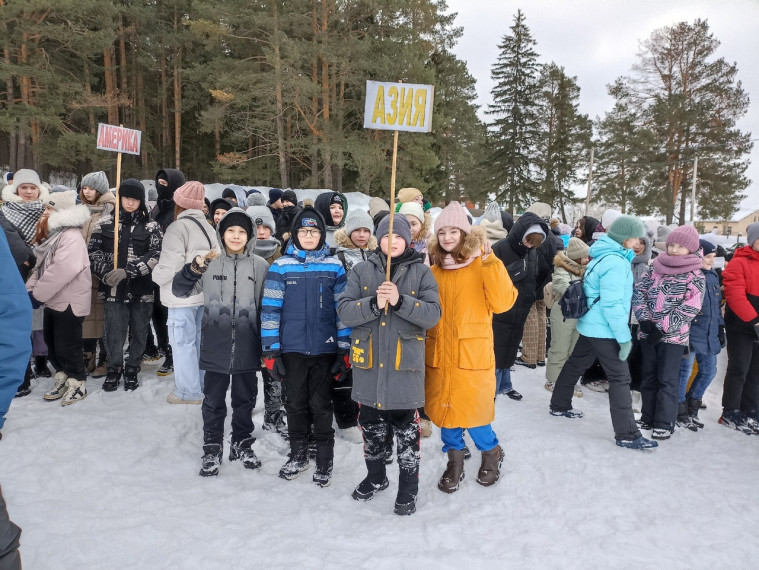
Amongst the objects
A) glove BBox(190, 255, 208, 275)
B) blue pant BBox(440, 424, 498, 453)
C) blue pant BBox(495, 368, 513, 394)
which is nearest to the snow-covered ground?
blue pant BBox(440, 424, 498, 453)

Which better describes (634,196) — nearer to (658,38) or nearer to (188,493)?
(658,38)

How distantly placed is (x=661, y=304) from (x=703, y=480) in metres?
1.63

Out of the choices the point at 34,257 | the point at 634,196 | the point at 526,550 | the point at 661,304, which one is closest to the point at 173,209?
the point at 34,257

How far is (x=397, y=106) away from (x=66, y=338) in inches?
159

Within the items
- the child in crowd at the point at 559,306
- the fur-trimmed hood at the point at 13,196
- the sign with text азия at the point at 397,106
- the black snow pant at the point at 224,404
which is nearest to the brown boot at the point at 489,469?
the black snow pant at the point at 224,404

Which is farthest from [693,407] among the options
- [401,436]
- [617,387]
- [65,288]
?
[65,288]

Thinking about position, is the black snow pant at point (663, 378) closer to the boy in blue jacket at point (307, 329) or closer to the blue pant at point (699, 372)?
the blue pant at point (699, 372)

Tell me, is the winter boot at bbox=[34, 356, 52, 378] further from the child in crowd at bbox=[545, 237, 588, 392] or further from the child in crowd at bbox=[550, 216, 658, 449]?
the child in crowd at bbox=[545, 237, 588, 392]

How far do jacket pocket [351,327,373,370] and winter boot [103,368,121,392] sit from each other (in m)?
3.33

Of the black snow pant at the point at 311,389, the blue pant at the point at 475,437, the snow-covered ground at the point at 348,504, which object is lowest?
the snow-covered ground at the point at 348,504

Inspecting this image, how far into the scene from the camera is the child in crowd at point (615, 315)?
435cm

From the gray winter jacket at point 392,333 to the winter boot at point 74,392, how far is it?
3.28 meters

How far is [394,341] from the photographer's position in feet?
10.5

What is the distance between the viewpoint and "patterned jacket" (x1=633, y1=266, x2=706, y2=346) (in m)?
4.50
